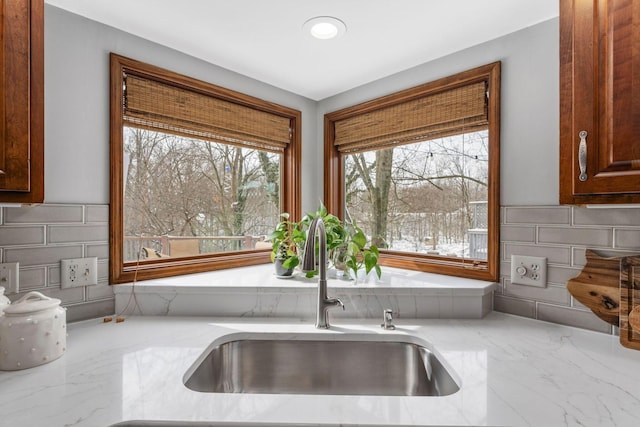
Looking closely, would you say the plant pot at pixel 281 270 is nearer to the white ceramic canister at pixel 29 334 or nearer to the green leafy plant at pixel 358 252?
the green leafy plant at pixel 358 252

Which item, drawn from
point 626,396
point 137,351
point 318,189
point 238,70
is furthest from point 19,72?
point 626,396

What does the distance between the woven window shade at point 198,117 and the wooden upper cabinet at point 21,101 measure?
550 mm

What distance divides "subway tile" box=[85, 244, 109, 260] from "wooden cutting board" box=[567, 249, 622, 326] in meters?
1.85

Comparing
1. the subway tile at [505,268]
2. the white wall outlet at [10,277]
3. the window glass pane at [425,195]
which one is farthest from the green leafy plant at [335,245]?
the white wall outlet at [10,277]

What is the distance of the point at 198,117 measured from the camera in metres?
1.69

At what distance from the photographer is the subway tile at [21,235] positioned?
1.15m

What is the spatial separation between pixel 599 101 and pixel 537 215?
1.82 ft

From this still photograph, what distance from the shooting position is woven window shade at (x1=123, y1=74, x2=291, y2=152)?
1486 mm

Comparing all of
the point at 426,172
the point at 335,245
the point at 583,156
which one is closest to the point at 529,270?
the point at 583,156

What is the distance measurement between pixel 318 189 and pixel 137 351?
4.71 ft

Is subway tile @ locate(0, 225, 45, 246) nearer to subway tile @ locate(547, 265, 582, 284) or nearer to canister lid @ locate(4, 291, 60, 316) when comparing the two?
canister lid @ locate(4, 291, 60, 316)

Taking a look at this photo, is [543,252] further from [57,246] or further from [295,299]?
[57,246]

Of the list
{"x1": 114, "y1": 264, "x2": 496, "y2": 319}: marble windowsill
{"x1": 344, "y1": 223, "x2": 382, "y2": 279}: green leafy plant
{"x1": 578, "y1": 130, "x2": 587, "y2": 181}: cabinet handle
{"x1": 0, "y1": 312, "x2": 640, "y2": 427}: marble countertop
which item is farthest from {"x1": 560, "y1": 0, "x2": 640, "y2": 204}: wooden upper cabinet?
{"x1": 344, "y1": 223, "x2": 382, "y2": 279}: green leafy plant

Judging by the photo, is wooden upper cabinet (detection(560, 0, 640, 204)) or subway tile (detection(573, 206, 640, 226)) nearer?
wooden upper cabinet (detection(560, 0, 640, 204))
